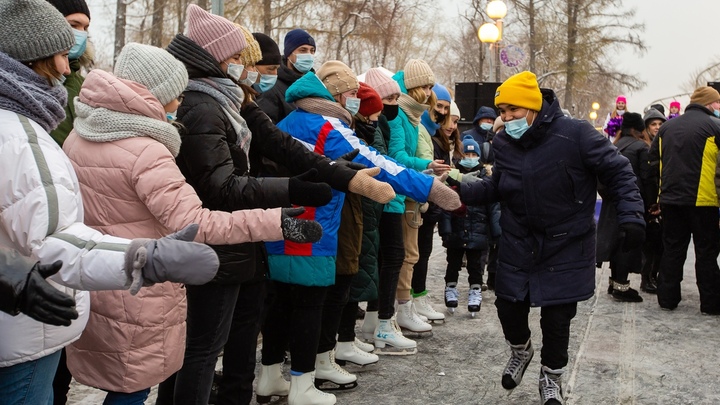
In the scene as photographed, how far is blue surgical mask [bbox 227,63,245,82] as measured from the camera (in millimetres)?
3797

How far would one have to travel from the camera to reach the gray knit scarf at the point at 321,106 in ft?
15.1

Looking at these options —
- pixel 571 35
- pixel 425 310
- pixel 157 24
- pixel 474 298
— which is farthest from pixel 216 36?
pixel 571 35

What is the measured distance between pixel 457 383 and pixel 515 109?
1918mm

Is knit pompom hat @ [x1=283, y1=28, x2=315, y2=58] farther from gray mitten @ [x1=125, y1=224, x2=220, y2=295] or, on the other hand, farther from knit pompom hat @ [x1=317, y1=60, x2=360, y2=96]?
gray mitten @ [x1=125, y1=224, x2=220, y2=295]

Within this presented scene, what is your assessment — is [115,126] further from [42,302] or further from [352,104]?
[352,104]

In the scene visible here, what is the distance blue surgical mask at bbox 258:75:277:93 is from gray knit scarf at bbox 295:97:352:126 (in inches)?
51.0

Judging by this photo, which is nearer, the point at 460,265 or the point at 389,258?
the point at 389,258

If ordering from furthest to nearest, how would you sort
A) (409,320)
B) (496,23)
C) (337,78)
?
(496,23) < (409,320) < (337,78)

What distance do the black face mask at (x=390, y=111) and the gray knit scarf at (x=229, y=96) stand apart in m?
2.45

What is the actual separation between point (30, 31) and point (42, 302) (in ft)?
3.23

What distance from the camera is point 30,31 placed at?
2.44 m

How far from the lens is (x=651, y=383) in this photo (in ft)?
17.7

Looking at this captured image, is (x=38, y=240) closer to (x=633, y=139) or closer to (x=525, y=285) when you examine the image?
(x=525, y=285)

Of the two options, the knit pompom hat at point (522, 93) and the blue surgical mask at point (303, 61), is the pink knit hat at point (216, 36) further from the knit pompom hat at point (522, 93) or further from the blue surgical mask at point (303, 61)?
the blue surgical mask at point (303, 61)
